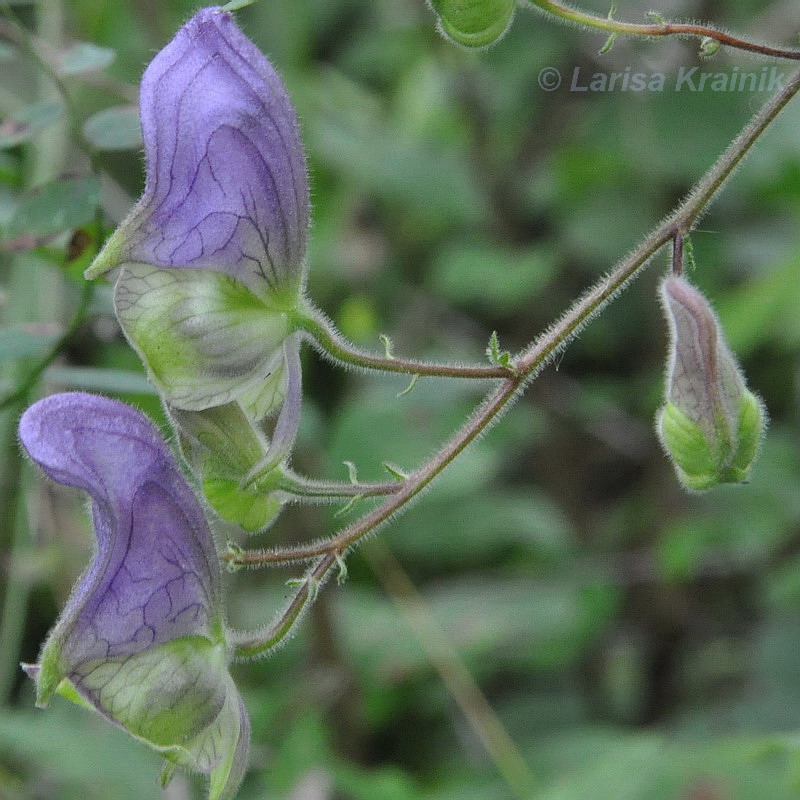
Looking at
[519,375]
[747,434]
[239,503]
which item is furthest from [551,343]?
[239,503]

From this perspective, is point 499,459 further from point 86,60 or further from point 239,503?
point 239,503

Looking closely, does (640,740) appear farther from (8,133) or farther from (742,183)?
(742,183)

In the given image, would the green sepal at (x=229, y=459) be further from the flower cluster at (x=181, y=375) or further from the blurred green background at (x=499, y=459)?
the blurred green background at (x=499, y=459)

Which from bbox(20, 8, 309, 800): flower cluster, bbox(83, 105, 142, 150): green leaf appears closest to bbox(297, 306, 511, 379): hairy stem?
bbox(20, 8, 309, 800): flower cluster

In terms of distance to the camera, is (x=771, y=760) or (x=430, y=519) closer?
(x=771, y=760)

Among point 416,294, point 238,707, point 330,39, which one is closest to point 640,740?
point 238,707

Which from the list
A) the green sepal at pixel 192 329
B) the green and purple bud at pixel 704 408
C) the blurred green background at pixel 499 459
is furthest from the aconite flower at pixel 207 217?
the blurred green background at pixel 499 459
